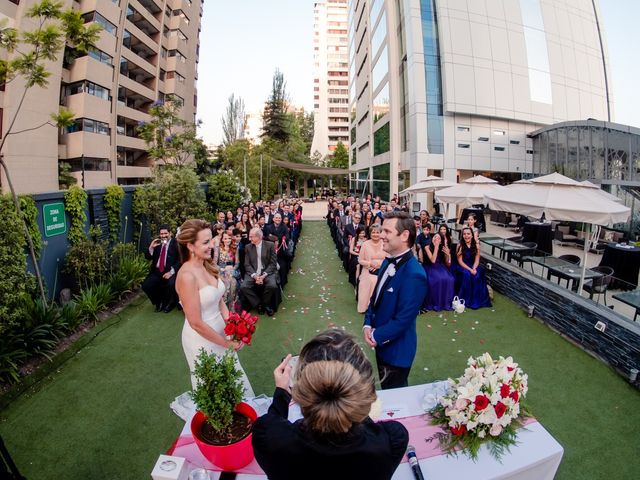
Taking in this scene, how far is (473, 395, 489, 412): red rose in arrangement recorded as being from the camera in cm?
228

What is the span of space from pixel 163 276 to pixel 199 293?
166 inches

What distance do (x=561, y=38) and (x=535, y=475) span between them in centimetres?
3113

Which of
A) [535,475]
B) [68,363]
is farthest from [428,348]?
[68,363]

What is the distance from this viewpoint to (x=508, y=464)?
2.23 meters

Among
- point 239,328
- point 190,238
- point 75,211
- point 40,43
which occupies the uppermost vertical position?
point 40,43

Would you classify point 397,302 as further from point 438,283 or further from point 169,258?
point 169,258

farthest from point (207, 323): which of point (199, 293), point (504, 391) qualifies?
point (504, 391)

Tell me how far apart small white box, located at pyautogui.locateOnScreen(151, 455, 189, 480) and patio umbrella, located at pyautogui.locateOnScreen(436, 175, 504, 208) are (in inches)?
369

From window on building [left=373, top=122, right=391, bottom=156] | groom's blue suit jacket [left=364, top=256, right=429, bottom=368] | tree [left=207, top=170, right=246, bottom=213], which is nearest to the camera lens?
groom's blue suit jacket [left=364, top=256, right=429, bottom=368]

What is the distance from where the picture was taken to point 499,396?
2.33 metres

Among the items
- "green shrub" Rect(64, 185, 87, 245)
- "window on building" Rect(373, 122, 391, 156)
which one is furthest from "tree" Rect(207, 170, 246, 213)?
"window on building" Rect(373, 122, 391, 156)

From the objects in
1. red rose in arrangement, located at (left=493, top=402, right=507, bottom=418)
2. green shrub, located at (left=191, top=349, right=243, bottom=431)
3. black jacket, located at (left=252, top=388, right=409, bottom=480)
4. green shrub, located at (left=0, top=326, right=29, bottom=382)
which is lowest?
green shrub, located at (left=0, top=326, right=29, bottom=382)

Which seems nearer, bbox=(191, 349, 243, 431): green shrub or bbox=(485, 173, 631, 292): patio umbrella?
bbox=(191, 349, 243, 431): green shrub

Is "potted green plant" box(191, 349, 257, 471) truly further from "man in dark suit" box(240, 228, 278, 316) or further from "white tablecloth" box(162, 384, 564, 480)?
"man in dark suit" box(240, 228, 278, 316)
